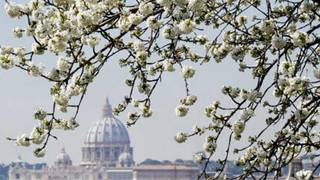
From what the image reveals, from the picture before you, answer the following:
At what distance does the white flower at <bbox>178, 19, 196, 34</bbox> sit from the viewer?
772cm

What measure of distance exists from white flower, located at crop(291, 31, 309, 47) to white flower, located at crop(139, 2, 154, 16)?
3.36ft

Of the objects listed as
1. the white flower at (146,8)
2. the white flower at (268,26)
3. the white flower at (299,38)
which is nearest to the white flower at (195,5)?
the white flower at (146,8)

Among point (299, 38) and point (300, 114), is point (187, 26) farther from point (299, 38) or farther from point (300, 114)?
point (300, 114)

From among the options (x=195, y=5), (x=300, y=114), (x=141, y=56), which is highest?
(x=195, y=5)

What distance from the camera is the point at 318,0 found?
833 cm

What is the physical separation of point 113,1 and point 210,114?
4.34ft

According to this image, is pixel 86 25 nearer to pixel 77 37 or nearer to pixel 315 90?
pixel 77 37

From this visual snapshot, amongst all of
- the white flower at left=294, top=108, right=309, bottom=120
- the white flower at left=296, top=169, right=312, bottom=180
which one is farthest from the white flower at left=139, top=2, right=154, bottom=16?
the white flower at left=296, top=169, right=312, bottom=180

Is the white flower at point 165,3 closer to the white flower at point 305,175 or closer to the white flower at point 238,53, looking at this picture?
the white flower at point 238,53

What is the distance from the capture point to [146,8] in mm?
7992

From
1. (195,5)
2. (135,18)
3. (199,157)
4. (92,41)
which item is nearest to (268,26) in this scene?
(195,5)

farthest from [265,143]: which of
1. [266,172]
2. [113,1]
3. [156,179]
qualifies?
[156,179]

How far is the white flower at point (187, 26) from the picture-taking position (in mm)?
7723

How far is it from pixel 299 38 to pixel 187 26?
0.77 m
